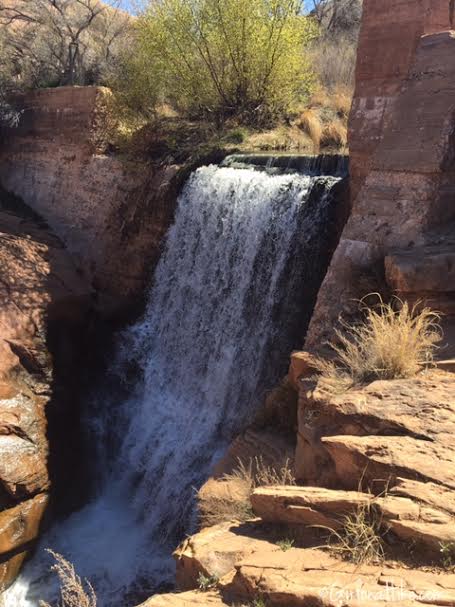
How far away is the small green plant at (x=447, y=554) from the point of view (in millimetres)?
2705

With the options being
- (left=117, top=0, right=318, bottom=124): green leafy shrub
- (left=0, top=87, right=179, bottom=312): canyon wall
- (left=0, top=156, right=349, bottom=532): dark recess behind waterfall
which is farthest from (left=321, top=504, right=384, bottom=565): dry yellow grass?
(left=117, top=0, right=318, bottom=124): green leafy shrub

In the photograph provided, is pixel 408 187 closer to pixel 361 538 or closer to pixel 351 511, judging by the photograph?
pixel 351 511

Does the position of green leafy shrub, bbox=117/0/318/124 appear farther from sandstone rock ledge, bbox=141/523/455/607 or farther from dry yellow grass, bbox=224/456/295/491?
sandstone rock ledge, bbox=141/523/455/607

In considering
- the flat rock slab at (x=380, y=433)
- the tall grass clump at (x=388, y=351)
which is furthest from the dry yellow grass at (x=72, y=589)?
the tall grass clump at (x=388, y=351)

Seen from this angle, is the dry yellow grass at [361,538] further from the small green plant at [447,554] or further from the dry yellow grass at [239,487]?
the dry yellow grass at [239,487]

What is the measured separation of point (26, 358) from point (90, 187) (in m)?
4.49

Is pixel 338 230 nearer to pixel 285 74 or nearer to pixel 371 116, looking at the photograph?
pixel 371 116

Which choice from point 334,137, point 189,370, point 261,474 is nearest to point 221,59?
point 334,137

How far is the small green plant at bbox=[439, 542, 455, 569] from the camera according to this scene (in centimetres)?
271

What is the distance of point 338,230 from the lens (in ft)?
25.2

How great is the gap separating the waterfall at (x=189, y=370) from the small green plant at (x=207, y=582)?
3.13 metres

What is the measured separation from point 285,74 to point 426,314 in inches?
344

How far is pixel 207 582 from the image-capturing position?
344 cm

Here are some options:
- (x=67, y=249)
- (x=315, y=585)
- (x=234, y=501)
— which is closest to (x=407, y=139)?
(x=234, y=501)
